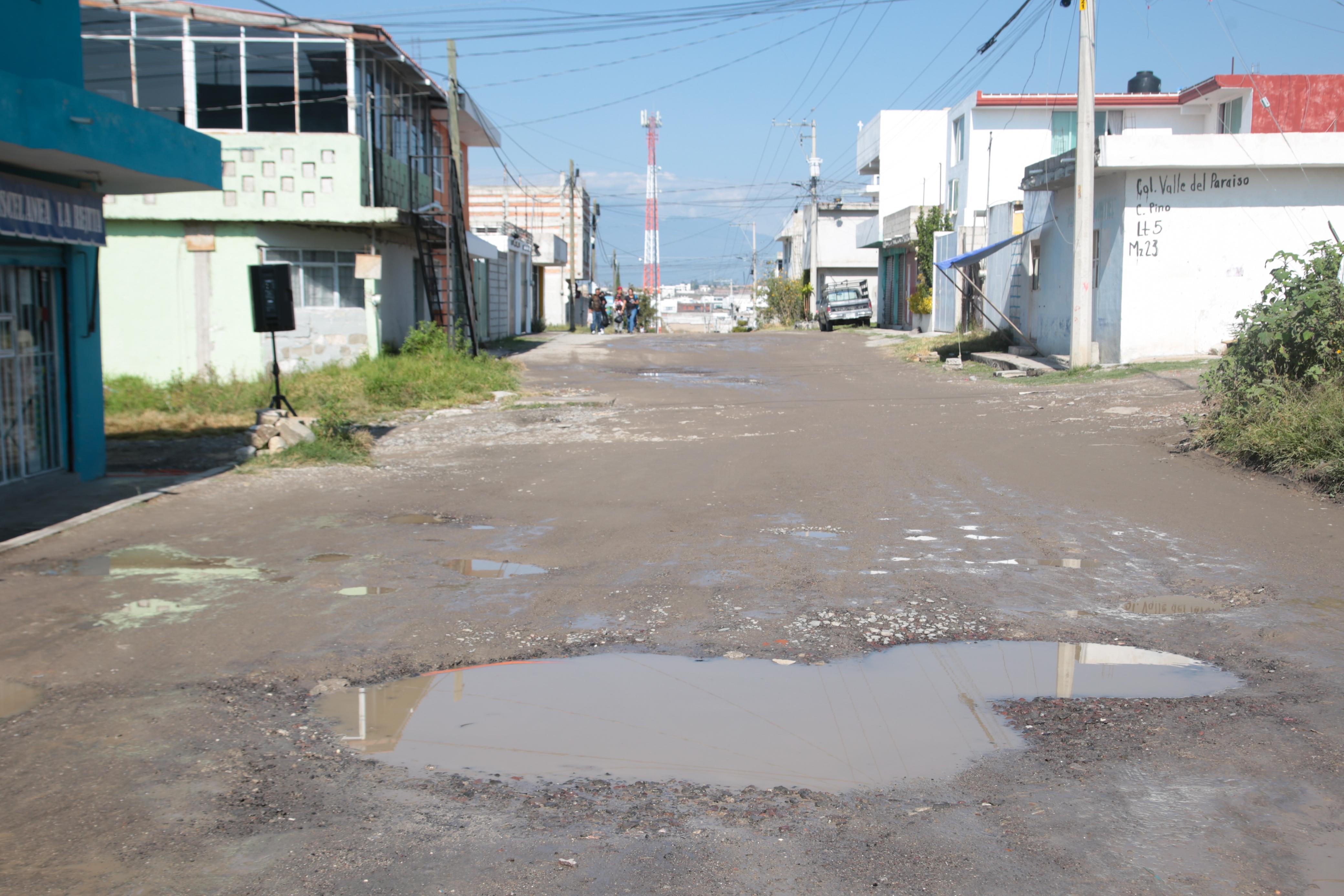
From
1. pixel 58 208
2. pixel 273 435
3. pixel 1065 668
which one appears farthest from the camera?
pixel 273 435

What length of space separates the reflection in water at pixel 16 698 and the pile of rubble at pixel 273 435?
293 inches

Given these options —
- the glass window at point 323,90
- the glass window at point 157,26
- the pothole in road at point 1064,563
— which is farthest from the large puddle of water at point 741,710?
the glass window at point 157,26

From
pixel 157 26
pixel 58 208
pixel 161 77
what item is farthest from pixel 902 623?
pixel 161 77

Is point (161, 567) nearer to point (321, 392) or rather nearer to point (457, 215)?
point (321, 392)

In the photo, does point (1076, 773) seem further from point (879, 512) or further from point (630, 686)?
point (879, 512)

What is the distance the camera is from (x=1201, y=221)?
19625 mm

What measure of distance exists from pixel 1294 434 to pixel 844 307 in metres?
33.9

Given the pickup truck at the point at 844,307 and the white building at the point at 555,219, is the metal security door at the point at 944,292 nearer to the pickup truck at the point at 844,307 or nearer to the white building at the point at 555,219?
the pickup truck at the point at 844,307

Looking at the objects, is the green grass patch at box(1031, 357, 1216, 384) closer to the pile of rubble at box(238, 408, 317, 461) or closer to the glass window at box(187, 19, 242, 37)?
the pile of rubble at box(238, 408, 317, 461)

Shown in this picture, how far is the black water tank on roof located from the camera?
40.3 metres

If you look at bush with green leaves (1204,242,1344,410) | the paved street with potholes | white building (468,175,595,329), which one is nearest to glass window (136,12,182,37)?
the paved street with potholes

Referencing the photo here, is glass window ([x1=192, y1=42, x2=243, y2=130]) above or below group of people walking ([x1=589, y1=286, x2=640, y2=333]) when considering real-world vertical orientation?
above

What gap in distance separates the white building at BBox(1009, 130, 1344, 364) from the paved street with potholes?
10.2m

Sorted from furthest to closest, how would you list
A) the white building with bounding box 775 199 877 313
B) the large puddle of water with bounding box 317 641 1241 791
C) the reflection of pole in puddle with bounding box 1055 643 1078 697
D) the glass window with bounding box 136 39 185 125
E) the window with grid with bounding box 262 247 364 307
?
1. the white building with bounding box 775 199 877 313
2. the window with grid with bounding box 262 247 364 307
3. the glass window with bounding box 136 39 185 125
4. the reflection of pole in puddle with bounding box 1055 643 1078 697
5. the large puddle of water with bounding box 317 641 1241 791
